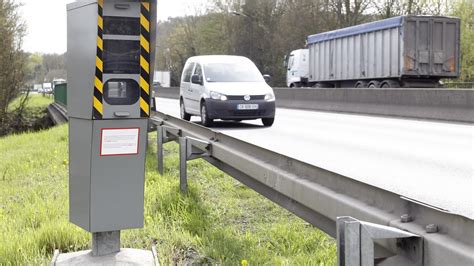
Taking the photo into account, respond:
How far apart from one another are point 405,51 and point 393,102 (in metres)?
5.29

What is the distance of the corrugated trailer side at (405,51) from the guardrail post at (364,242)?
22.4m

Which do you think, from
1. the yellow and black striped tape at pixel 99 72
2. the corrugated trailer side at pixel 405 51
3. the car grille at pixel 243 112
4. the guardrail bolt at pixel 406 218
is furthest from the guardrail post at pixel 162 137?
the corrugated trailer side at pixel 405 51

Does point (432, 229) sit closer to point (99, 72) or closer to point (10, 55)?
point (99, 72)

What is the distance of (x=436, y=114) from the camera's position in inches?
658

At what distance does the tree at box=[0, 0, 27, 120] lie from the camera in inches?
1219

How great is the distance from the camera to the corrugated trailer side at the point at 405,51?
23.7 metres

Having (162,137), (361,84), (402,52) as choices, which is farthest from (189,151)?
(361,84)

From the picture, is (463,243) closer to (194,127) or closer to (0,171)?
(194,127)

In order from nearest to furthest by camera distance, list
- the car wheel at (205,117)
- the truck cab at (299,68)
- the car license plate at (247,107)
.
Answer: the car license plate at (247,107), the car wheel at (205,117), the truck cab at (299,68)

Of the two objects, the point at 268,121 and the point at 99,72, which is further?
the point at 268,121

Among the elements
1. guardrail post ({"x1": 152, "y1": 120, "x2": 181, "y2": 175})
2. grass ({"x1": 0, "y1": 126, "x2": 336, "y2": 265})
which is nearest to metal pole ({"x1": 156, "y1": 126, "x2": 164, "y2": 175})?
guardrail post ({"x1": 152, "y1": 120, "x2": 181, "y2": 175})

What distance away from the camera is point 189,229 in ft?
16.8

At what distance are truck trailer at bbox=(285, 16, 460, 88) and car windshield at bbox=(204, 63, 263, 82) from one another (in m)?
9.39

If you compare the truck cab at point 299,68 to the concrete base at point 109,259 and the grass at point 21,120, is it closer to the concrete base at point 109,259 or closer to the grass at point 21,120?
the grass at point 21,120
